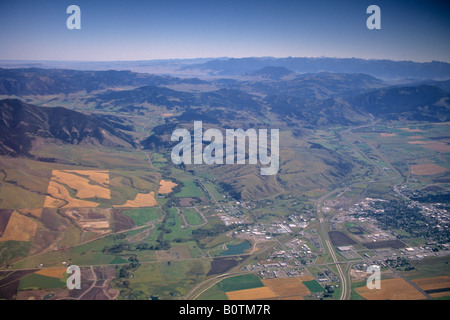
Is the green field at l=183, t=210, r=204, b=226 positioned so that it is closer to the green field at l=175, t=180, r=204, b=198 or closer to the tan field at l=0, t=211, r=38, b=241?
the green field at l=175, t=180, r=204, b=198

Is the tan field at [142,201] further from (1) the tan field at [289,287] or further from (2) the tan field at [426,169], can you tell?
(2) the tan field at [426,169]

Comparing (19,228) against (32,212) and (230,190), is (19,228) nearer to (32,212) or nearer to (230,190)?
(32,212)

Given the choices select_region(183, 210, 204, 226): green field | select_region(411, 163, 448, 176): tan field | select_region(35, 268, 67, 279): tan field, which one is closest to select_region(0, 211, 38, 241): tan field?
select_region(35, 268, 67, 279): tan field

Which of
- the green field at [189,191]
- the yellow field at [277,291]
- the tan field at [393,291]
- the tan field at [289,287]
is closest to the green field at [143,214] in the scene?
the green field at [189,191]

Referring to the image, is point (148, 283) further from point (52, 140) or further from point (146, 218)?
point (52, 140)

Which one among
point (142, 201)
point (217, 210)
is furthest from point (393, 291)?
point (142, 201)

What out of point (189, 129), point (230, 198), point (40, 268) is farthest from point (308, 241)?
point (189, 129)
